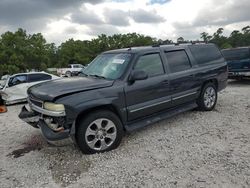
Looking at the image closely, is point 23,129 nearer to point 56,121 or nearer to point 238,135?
point 56,121

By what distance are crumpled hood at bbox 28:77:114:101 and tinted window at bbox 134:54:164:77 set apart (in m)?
0.78

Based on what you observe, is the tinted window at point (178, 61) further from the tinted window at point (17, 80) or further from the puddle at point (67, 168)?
the tinted window at point (17, 80)

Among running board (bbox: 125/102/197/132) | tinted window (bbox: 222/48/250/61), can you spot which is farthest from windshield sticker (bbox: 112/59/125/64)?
tinted window (bbox: 222/48/250/61)

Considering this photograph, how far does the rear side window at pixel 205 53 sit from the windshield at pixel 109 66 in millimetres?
2155

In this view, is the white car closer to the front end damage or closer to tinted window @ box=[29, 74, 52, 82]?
tinted window @ box=[29, 74, 52, 82]

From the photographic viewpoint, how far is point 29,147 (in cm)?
479

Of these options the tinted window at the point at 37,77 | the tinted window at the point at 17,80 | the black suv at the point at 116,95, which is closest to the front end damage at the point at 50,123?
the black suv at the point at 116,95

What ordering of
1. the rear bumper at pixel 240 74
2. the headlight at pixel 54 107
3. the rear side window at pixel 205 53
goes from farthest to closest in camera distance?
the rear bumper at pixel 240 74
the rear side window at pixel 205 53
the headlight at pixel 54 107

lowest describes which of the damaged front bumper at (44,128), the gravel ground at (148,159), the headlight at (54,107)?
the gravel ground at (148,159)

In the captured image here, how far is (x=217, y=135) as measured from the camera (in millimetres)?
4879

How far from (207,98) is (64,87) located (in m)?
3.92

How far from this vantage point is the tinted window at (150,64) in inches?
193

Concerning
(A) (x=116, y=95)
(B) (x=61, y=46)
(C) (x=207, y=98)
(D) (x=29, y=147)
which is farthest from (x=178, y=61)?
(B) (x=61, y=46)

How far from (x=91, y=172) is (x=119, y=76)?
5.85 ft
